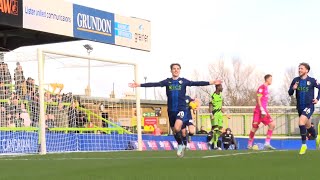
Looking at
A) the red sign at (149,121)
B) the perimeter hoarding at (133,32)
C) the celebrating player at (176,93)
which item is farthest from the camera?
the red sign at (149,121)

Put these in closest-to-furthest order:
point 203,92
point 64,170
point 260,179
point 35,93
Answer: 1. point 260,179
2. point 64,170
3. point 35,93
4. point 203,92

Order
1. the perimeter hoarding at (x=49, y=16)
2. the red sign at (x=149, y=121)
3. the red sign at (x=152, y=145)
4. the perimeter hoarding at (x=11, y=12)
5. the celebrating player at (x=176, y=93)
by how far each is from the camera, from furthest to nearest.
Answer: the red sign at (x=149, y=121)
the perimeter hoarding at (x=49, y=16)
the perimeter hoarding at (x=11, y=12)
the red sign at (x=152, y=145)
the celebrating player at (x=176, y=93)

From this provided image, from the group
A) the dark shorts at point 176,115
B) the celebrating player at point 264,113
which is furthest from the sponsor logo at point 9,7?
the dark shorts at point 176,115

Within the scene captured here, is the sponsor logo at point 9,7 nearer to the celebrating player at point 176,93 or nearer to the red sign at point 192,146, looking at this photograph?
the red sign at point 192,146

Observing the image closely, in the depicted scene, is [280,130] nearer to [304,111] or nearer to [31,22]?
[31,22]

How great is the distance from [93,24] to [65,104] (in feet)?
30.4

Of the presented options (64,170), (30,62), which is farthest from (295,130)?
(64,170)

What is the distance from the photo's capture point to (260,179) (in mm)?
7645

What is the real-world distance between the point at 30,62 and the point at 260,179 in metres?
15.6

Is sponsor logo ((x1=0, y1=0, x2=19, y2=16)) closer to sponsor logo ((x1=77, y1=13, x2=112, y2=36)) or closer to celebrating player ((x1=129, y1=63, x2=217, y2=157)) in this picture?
sponsor logo ((x1=77, y1=13, x2=112, y2=36))

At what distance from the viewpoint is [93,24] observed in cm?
3059

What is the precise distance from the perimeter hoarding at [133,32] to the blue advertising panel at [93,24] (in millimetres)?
537

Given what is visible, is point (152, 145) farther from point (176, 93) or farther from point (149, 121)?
point (149, 121)

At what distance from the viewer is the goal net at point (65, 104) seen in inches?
774
